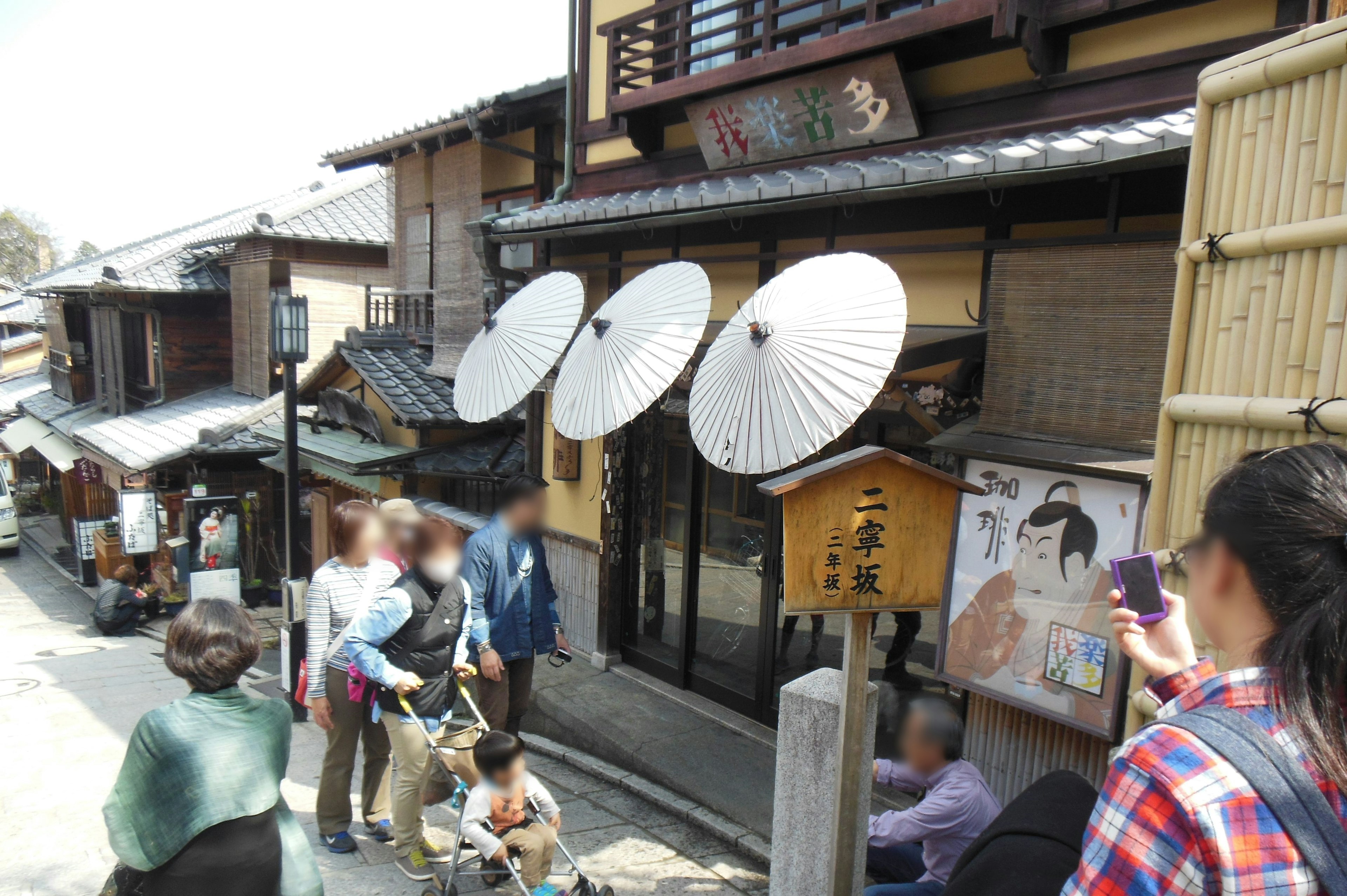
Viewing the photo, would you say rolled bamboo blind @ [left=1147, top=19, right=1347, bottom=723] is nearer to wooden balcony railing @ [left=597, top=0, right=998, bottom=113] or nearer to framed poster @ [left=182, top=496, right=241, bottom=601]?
wooden balcony railing @ [left=597, top=0, right=998, bottom=113]

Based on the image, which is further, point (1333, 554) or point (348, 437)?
point (348, 437)

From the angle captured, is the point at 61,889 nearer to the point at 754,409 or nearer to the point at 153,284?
the point at 754,409

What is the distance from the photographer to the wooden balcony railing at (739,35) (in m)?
5.90

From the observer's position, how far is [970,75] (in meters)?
→ 6.02

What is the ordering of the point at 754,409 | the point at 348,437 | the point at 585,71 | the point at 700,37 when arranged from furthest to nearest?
the point at 348,437 < the point at 585,71 < the point at 700,37 < the point at 754,409

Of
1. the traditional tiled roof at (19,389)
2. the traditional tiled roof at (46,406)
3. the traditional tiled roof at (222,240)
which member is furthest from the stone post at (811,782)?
the traditional tiled roof at (19,389)

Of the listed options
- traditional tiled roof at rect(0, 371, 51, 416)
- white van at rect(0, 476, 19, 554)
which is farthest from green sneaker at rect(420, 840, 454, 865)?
traditional tiled roof at rect(0, 371, 51, 416)

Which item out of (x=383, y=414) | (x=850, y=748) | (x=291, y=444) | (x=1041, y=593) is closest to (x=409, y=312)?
(x=383, y=414)

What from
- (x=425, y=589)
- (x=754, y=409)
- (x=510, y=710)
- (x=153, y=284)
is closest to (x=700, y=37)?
(x=754, y=409)

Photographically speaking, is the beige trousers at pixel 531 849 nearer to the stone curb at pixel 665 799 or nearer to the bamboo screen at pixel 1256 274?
the stone curb at pixel 665 799

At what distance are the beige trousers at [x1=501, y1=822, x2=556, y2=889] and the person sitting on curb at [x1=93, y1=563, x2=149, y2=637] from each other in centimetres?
1329

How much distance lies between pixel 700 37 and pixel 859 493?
5.53 m

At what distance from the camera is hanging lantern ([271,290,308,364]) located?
10.0 m

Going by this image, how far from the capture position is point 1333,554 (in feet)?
4.63
